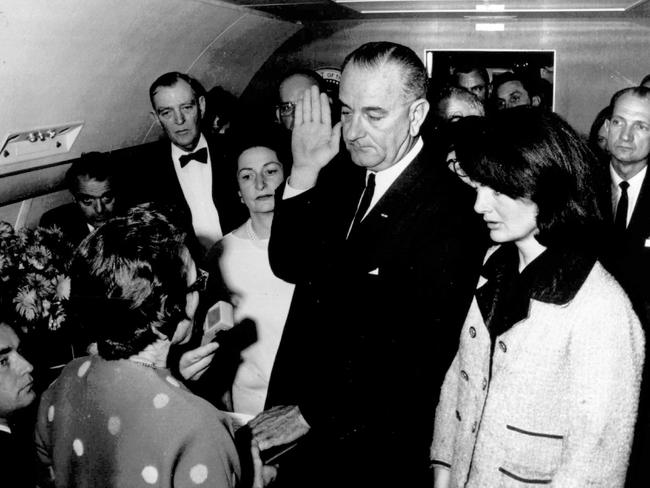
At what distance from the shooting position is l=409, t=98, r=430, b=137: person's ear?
2.23 meters

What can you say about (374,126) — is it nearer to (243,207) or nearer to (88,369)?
(88,369)

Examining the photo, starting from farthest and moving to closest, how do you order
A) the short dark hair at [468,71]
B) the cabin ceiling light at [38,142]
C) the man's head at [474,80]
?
A: the short dark hair at [468,71] < the man's head at [474,80] < the cabin ceiling light at [38,142]

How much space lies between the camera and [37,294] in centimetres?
243

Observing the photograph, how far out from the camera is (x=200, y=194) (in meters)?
4.15

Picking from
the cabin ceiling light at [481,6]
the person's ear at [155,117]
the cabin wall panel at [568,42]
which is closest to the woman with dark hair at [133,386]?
the person's ear at [155,117]

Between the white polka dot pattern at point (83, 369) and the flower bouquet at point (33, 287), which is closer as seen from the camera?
the white polka dot pattern at point (83, 369)

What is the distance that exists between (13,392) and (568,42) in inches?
222

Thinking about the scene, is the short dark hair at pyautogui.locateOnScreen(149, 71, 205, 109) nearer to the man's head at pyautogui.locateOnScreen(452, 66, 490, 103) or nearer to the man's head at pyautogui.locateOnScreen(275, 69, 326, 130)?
the man's head at pyautogui.locateOnScreen(275, 69, 326, 130)

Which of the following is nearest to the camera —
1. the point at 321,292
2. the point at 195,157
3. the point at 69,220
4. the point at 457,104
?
the point at 321,292

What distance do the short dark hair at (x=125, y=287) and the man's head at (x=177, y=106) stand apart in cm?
242

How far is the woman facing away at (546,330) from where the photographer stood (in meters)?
1.61

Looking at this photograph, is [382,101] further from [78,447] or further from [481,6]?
[481,6]

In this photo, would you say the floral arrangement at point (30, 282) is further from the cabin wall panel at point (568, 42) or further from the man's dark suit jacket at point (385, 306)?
the cabin wall panel at point (568, 42)

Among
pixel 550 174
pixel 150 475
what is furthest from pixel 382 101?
pixel 150 475
